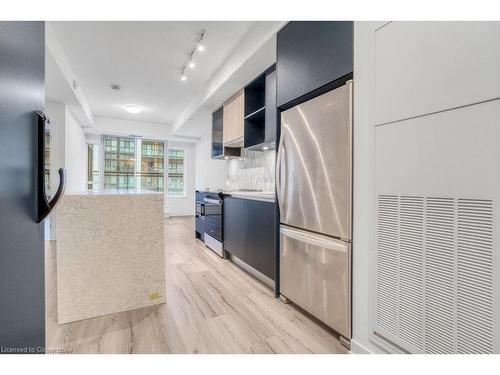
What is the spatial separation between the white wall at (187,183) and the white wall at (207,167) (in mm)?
321

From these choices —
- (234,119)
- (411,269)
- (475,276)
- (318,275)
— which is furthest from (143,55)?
(475,276)

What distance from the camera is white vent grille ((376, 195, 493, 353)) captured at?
0.94m

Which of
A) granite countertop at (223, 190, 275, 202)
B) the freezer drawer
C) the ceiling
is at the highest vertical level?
the ceiling

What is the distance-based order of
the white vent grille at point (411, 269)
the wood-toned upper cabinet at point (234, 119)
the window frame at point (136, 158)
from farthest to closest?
the window frame at point (136, 158)
the wood-toned upper cabinet at point (234, 119)
the white vent grille at point (411, 269)

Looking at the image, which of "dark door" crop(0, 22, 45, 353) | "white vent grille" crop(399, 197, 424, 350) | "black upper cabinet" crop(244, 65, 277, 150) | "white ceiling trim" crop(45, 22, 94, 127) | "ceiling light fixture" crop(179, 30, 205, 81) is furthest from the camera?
"black upper cabinet" crop(244, 65, 277, 150)

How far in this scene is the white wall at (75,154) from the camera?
14.7 ft

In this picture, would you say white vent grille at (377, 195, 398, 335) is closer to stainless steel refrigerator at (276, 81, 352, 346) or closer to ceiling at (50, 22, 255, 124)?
stainless steel refrigerator at (276, 81, 352, 346)

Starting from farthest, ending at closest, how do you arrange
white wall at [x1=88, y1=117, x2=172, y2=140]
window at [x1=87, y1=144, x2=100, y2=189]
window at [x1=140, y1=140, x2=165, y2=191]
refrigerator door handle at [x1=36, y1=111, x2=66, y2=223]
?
window at [x1=140, y1=140, x2=165, y2=191]
window at [x1=87, y1=144, x2=100, y2=189]
white wall at [x1=88, y1=117, x2=172, y2=140]
refrigerator door handle at [x1=36, y1=111, x2=66, y2=223]

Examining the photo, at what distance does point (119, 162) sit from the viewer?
22.2 feet

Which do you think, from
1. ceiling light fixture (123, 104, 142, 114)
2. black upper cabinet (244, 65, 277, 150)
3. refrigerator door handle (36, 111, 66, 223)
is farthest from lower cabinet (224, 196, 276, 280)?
ceiling light fixture (123, 104, 142, 114)

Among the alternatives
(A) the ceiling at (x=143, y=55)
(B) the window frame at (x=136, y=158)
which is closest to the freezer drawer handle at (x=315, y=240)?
(A) the ceiling at (x=143, y=55)

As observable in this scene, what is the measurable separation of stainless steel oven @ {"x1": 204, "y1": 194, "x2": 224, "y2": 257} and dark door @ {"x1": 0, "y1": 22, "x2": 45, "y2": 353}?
2.62 m

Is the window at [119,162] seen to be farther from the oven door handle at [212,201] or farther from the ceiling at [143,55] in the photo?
Answer: the oven door handle at [212,201]
